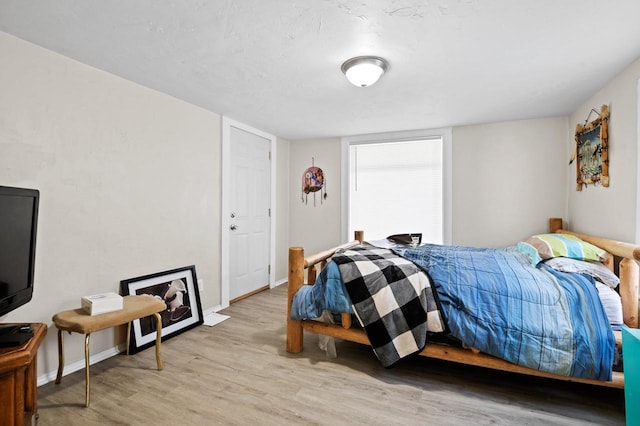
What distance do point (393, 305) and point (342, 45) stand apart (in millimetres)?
1775

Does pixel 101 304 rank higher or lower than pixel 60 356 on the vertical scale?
higher

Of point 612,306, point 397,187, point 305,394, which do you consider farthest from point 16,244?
point 397,187

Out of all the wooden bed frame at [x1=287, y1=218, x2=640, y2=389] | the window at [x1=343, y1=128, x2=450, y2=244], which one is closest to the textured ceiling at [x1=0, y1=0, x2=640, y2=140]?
the window at [x1=343, y1=128, x2=450, y2=244]

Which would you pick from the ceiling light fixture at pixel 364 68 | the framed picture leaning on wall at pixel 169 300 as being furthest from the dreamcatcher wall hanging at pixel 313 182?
the ceiling light fixture at pixel 364 68

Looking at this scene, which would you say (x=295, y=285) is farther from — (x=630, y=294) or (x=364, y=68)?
(x=630, y=294)

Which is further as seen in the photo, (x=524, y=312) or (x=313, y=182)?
(x=313, y=182)

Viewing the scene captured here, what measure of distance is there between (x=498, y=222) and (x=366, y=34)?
118 inches

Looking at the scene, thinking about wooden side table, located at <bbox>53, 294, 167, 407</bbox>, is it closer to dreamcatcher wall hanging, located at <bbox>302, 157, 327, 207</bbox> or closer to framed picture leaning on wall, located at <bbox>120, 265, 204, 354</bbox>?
framed picture leaning on wall, located at <bbox>120, 265, 204, 354</bbox>

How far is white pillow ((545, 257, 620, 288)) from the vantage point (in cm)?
211

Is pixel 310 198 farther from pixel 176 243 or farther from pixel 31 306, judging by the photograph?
pixel 31 306

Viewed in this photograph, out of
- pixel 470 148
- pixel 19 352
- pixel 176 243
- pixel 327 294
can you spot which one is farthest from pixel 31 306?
pixel 470 148

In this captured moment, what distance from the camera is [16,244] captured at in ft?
5.13

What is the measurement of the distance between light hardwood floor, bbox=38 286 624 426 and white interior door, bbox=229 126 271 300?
1.44m

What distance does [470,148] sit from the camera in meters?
3.92
